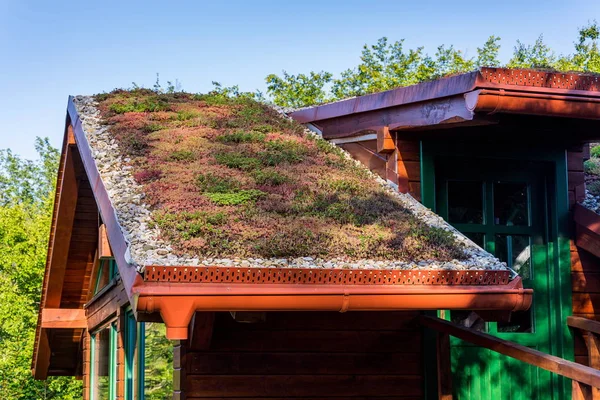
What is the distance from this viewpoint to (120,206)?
21.2ft

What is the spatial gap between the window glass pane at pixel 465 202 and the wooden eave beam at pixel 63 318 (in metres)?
5.66

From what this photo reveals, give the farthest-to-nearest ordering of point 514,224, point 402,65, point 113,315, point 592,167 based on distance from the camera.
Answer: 1. point 402,65
2. point 592,167
3. point 113,315
4. point 514,224

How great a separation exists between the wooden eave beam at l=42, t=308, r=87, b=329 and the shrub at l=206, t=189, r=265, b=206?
205 inches

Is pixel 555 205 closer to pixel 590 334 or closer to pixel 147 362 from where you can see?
pixel 590 334

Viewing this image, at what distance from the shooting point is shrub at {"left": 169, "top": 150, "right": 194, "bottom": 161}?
7.80 m

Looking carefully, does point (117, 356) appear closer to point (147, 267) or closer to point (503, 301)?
point (147, 267)

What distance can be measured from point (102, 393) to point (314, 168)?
426cm

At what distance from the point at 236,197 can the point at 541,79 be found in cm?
261

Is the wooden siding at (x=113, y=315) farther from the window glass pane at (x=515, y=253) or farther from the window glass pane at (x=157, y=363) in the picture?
the window glass pane at (x=515, y=253)

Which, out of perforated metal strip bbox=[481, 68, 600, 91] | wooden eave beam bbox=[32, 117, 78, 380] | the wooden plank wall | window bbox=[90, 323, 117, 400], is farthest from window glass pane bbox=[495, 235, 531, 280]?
wooden eave beam bbox=[32, 117, 78, 380]

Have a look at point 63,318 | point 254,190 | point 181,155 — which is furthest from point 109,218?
point 63,318

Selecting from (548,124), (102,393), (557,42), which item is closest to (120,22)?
(557,42)

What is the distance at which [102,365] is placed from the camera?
10.4 m

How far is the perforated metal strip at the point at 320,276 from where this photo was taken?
527 cm
